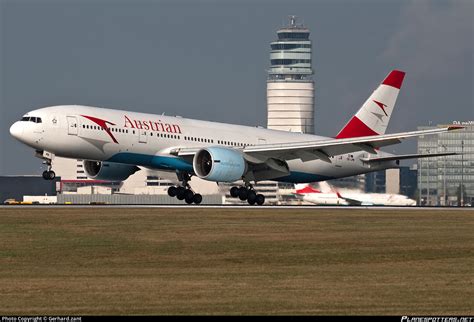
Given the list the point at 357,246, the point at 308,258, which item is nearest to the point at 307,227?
the point at 357,246

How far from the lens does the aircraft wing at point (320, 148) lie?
6191 centimetres

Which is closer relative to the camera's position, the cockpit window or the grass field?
the grass field

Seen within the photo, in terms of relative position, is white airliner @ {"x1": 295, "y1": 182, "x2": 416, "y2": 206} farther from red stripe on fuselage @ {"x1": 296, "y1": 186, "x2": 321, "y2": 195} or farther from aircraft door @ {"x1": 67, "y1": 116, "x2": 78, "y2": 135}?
aircraft door @ {"x1": 67, "y1": 116, "x2": 78, "y2": 135}

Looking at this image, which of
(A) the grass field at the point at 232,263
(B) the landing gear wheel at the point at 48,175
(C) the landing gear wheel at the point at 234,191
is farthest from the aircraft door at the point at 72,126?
(C) the landing gear wheel at the point at 234,191

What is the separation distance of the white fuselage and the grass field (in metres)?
7.41

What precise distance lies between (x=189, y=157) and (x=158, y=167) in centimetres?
206

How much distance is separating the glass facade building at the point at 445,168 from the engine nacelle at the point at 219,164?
7918 cm

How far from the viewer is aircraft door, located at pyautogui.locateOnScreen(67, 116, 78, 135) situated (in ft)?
194

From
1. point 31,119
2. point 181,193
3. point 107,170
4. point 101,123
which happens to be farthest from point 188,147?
point 31,119

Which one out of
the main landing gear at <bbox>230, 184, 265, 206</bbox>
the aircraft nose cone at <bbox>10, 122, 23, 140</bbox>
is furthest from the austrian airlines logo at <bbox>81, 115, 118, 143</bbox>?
the main landing gear at <bbox>230, 184, 265, 206</bbox>

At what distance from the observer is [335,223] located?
47.8 meters

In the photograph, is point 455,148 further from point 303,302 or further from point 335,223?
point 303,302

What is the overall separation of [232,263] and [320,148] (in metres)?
29.1

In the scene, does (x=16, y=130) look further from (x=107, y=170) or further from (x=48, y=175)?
(x=107, y=170)
